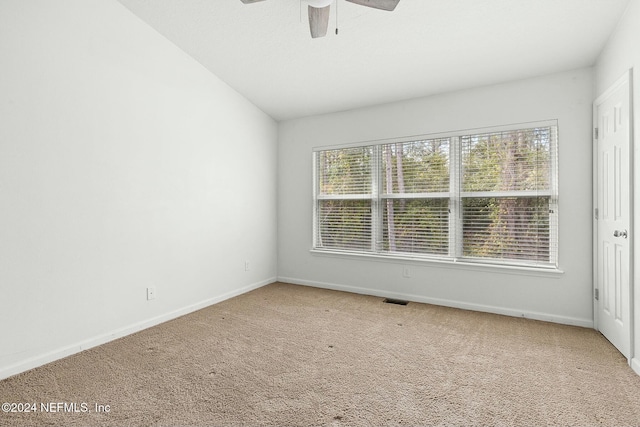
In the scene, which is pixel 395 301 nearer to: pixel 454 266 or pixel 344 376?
pixel 454 266

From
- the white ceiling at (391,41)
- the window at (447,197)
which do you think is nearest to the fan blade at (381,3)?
the white ceiling at (391,41)

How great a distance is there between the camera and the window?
3.28 metres

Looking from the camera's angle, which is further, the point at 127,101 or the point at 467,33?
the point at 127,101

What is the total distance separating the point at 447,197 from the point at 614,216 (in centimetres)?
145

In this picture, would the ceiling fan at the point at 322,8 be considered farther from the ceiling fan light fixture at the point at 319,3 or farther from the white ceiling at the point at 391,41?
the white ceiling at the point at 391,41

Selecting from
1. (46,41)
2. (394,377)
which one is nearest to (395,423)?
(394,377)

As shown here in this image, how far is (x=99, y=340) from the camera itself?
2670 mm

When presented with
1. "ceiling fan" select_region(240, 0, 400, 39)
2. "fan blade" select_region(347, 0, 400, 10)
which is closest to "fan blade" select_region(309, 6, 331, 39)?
"ceiling fan" select_region(240, 0, 400, 39)

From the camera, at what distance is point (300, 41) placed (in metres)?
3.04

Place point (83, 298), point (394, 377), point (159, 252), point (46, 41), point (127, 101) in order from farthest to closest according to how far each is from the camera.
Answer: point (159, 252)
point (127, 101)
point (83, 298)
point (46, 41)
point (394, 377)

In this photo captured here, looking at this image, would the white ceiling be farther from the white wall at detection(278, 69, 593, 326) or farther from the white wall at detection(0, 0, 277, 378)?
the white wall at detection(0, 0, 277, 378)

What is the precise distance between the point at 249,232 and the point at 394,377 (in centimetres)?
277

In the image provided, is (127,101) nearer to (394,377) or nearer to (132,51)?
(132,51)

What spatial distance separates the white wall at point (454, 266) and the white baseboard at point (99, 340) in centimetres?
139
